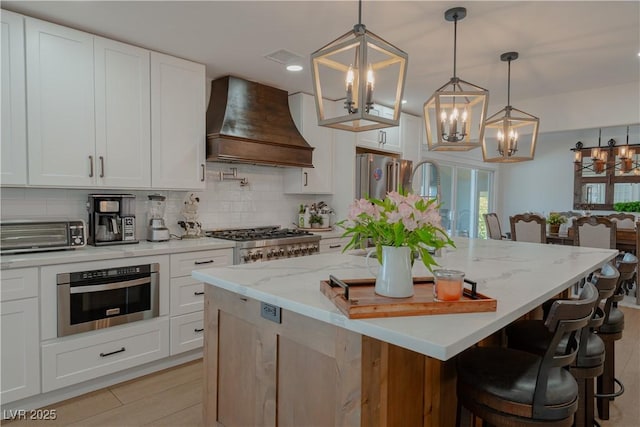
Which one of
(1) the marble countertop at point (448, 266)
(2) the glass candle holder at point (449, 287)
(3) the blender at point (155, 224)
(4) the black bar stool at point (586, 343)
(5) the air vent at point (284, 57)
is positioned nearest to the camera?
(1) the marble countertop at point (448, 266)

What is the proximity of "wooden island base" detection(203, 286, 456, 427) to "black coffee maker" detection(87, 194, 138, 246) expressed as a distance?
4.95 ft

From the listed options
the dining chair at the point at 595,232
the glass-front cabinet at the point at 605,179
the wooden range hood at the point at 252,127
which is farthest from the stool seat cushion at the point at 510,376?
the glass-front cabinet at the point at 605,179

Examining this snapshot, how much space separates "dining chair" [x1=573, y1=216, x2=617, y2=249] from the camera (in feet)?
15.2

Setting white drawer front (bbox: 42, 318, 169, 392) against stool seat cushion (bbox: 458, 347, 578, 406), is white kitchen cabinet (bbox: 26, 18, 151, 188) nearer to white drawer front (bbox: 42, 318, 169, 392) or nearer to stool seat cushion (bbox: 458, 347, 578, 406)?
white drawer front (bbox: 42, 318, 169, 392)

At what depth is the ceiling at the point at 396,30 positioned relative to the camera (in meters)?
2.46

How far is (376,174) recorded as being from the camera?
15.7 feet

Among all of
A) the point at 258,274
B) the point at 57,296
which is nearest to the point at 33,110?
the point at 57,296

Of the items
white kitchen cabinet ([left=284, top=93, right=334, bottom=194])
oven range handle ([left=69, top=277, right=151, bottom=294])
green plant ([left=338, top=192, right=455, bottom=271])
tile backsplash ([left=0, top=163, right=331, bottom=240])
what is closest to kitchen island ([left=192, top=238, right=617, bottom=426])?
green plant ([left=338, top=192, right=455, bottom=271])

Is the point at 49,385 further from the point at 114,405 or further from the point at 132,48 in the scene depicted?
the point at 132,48

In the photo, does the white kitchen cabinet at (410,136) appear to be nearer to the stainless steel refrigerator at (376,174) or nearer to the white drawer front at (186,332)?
the stainless steel refrigerator at (376,174)

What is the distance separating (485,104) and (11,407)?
334 centimetres

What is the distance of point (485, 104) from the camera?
2.32 meters

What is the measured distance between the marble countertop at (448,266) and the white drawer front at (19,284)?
1.22m

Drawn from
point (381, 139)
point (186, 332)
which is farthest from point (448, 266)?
point (381, 139)
